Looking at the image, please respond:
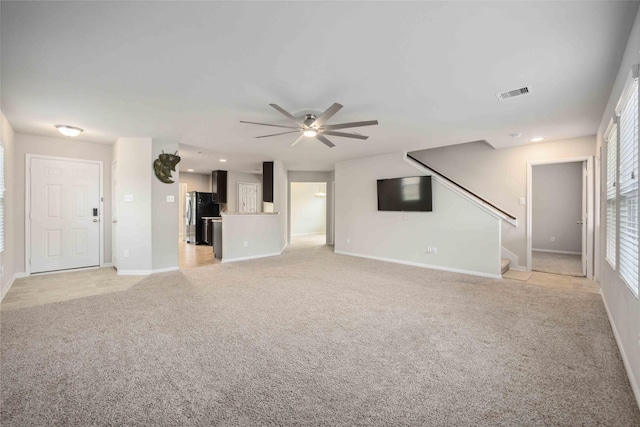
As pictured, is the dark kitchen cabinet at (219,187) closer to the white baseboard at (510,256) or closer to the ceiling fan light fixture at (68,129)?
the ceiling fan light fixture at (68,129)

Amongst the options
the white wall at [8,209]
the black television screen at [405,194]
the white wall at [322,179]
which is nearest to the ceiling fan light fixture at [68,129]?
the white wall at [8,209]

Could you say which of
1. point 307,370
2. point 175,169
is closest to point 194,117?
point 175,169

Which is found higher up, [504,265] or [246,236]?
[246,236]

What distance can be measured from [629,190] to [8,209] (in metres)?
7.04

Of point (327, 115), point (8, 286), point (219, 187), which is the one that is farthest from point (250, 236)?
point (327, 115)

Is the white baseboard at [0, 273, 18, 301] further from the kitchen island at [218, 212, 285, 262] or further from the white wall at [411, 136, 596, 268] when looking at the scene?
the white wall at [411, 136, 596, 268]

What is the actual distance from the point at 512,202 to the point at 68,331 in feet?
22.5

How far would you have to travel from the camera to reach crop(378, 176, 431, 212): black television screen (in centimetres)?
562

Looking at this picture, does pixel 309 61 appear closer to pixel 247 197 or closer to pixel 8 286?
pixel 8 286

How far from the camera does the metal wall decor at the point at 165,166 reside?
195 inches

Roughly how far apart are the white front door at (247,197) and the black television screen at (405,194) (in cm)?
543

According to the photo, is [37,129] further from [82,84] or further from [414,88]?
[414,88]

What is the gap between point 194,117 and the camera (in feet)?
12.3

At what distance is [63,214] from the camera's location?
5.05m
